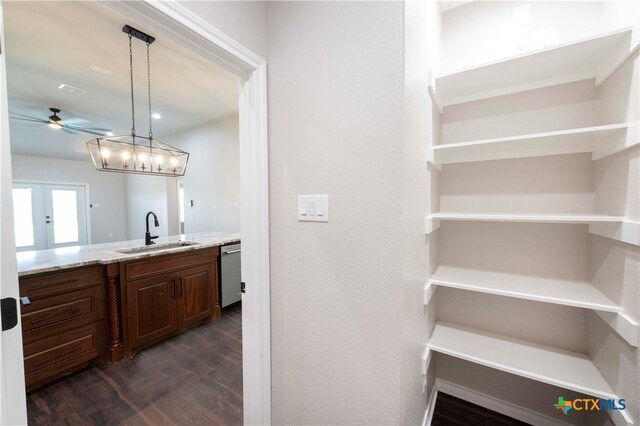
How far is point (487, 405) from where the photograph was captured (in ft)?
5.74

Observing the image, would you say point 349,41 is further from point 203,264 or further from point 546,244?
point 203,264

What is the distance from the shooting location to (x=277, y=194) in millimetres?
1357

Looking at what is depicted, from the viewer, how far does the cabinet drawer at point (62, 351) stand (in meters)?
1.85

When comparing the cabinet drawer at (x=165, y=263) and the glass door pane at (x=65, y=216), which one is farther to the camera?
the glass door pane at (x=65, y=216)

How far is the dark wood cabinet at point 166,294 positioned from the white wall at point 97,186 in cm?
674

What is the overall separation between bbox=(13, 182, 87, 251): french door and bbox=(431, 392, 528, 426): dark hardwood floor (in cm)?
918

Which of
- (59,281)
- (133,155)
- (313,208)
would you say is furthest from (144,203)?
(313,208)

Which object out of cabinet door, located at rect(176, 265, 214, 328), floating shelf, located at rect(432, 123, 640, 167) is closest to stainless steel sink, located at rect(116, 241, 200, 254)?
cabinet door, located at rect(176, 265, 214, 328)

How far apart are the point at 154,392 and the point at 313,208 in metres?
1.91

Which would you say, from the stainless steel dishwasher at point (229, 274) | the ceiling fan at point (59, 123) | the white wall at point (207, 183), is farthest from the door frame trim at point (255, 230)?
the ceiling fan at point (59, 123)

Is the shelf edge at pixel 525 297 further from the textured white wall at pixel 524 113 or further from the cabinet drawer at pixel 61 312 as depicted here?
the cabinet drawer at pixel 61 312

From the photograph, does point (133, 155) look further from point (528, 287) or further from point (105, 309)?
point (528, 287)

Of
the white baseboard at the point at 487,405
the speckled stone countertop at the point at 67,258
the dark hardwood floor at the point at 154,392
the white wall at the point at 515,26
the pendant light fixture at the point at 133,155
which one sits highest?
the white wall at the point at 515,26

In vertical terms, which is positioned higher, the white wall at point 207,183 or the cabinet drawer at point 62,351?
the white wall at point 207,183
